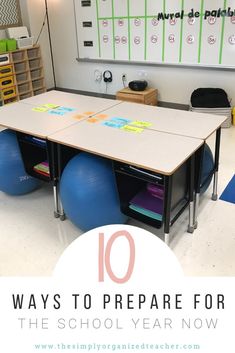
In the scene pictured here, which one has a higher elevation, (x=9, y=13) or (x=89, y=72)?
(x=9, y=13)

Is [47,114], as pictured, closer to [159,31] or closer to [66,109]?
[66,109]

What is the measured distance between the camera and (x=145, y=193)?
7.30 ft

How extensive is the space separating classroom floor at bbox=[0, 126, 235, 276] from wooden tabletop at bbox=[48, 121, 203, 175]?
0.66 meters

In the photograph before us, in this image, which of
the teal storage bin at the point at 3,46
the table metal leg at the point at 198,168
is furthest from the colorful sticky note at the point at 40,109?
the teal storage bin at the point at 3,46

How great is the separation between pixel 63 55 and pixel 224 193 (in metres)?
3.84

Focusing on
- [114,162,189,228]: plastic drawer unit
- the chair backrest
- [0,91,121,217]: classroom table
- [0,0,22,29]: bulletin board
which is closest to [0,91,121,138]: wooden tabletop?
[0,91,121,217]: classroom table

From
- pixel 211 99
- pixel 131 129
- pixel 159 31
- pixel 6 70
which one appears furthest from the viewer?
pixel 6 70

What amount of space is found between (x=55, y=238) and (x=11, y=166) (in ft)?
2.28

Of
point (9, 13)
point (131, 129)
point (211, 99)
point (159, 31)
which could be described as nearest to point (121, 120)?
point (131, 129)

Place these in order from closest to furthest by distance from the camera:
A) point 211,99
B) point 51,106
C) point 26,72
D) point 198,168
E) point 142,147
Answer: point 142,147 → point 198,168 → point 51,106 → point 211,99 → point 26,72

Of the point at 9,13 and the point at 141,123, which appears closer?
the point at 141,123

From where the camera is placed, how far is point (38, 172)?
2.61 metres

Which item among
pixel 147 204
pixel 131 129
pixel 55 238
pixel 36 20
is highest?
pixel 36 20

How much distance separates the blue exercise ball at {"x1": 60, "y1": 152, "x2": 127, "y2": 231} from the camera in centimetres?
207
